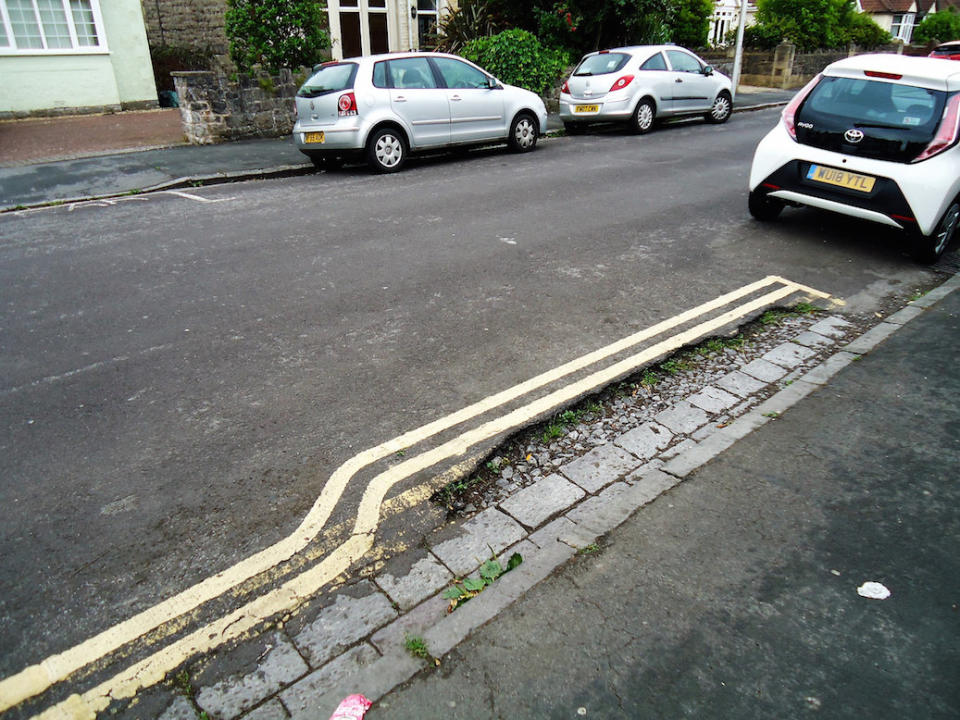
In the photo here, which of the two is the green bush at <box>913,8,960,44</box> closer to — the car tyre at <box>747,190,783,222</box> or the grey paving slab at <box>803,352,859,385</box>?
the car tyre at <box>747,190,783,222</box>

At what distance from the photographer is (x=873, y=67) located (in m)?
6.59

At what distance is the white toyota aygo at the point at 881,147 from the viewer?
6.13 meters

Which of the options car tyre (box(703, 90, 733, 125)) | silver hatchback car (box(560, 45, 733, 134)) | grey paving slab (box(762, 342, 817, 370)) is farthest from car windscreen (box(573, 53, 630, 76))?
grey paving slab (box(762, 342, 817, 370))

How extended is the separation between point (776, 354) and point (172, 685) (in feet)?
14.1

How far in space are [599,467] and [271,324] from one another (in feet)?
9.48

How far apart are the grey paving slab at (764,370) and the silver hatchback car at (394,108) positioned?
7.58 meters

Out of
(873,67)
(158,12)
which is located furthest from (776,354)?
(158,12)

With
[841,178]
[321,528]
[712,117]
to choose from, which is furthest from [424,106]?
[321,528]

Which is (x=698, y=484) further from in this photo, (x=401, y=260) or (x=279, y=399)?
(x=401, y=260)

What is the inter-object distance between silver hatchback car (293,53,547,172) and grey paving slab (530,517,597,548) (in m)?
8.57

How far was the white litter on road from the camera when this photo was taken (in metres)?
2.78

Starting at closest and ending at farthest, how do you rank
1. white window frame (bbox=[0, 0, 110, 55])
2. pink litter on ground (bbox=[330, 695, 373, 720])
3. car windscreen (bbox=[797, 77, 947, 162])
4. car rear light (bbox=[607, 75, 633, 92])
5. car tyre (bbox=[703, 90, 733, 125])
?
pink litter on ground (bbox=[330, 695, 373, 720]) → car windscreen (bbox=[797, 77, 947, 162]) → car rear light (bbox=[607, 75, 633, 92]) → white window frame (bbox=[0, 0, 110, 55]) → car tyre (bbox=[703, 90, 733, 125])

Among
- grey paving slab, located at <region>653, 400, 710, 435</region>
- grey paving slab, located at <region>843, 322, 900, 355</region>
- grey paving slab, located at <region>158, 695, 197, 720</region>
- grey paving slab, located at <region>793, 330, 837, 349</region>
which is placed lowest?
grey paving slab, located at <region>158, 695, 197, 720</region>

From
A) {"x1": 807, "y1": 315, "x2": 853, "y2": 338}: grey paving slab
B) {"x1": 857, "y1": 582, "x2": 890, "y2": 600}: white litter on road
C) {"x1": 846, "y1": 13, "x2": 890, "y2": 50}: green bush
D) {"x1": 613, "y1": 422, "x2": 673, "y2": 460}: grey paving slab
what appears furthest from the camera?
{"x1": 846, "y1": 13, "x2": 890, "y2": 50}: green bush
